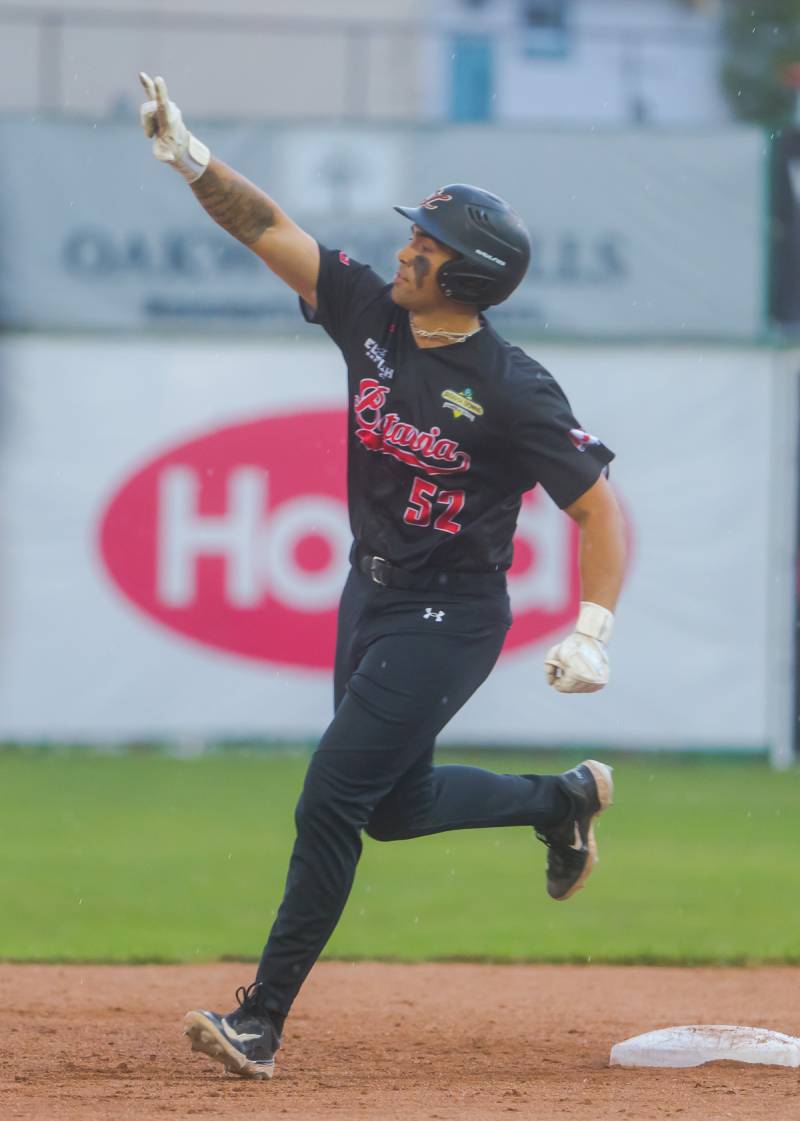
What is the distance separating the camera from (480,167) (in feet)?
44.5

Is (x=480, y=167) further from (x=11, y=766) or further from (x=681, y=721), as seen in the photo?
(x=11, y=766)

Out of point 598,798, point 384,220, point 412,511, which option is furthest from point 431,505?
point 384,220

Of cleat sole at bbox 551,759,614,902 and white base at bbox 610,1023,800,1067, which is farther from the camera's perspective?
cleat sole at bbox 551,759,614,902

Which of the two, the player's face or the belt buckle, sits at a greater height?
the player's face

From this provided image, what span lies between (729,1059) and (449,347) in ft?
7.22

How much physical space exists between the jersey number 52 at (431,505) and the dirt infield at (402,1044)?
1535 mm

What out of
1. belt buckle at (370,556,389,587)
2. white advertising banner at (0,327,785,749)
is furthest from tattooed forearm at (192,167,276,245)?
white advertising banner at (0,327,785,749)

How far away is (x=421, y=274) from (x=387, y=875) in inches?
186

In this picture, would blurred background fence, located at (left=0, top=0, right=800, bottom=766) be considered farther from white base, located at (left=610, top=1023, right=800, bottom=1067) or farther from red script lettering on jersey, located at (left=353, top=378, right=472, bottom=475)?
red script lettering on jersey, located at (left=353, top=378, right=472, bottom=475)

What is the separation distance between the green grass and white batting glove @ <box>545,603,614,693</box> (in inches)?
103

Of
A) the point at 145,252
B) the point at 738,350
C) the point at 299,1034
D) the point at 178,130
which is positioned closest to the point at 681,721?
the point at 738,350

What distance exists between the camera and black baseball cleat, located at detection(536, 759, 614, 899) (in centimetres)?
591

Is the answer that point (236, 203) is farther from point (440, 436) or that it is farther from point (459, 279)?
point (440, 436)

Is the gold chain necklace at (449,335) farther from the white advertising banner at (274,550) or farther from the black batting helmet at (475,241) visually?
the white advertising banner at (274,550)
